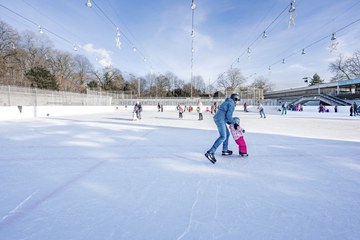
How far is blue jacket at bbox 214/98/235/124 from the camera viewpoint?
3.62 m

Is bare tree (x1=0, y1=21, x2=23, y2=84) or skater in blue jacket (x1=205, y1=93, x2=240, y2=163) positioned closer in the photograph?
skater in blue jacket (x1=205, y1=93, x2=240, y2=163)

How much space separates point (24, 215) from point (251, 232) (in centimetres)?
224

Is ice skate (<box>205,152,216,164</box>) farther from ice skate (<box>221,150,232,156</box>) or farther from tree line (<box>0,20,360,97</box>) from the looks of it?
tree line (<box>0,20,360,97</box>)

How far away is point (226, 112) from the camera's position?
3.67 metres

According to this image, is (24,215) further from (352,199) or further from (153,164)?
(352,199)

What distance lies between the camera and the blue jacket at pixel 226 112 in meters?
3.62

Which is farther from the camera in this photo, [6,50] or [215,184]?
[6,50]

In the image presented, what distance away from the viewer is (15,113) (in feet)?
43.5

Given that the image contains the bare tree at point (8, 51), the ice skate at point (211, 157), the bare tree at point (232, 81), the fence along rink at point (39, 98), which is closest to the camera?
the ice skate at point (211, 157)

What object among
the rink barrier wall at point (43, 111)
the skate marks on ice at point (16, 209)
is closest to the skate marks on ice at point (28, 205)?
the skate marks on ice at point (16, 209)

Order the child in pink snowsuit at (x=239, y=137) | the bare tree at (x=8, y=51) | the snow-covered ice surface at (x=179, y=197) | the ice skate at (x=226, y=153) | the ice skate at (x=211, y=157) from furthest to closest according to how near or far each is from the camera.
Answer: the bare tree at (x=8, y=51)
the ice skate at (x=226, y=153)
the child in pink snowsuit at (x=239, y=137)
the ice skate at (x=211, y=157)
the snow-covered ice surface at (x=179, y=197)

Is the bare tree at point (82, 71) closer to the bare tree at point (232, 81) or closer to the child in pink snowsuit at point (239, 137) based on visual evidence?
the bare tree at point (232, 81)

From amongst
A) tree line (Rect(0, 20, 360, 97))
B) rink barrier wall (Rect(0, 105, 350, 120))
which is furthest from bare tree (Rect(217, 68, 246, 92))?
rink barrier wall (Rect(0, 105, 350, 120))

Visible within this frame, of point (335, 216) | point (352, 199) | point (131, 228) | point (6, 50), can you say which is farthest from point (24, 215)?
point (6, 50)
